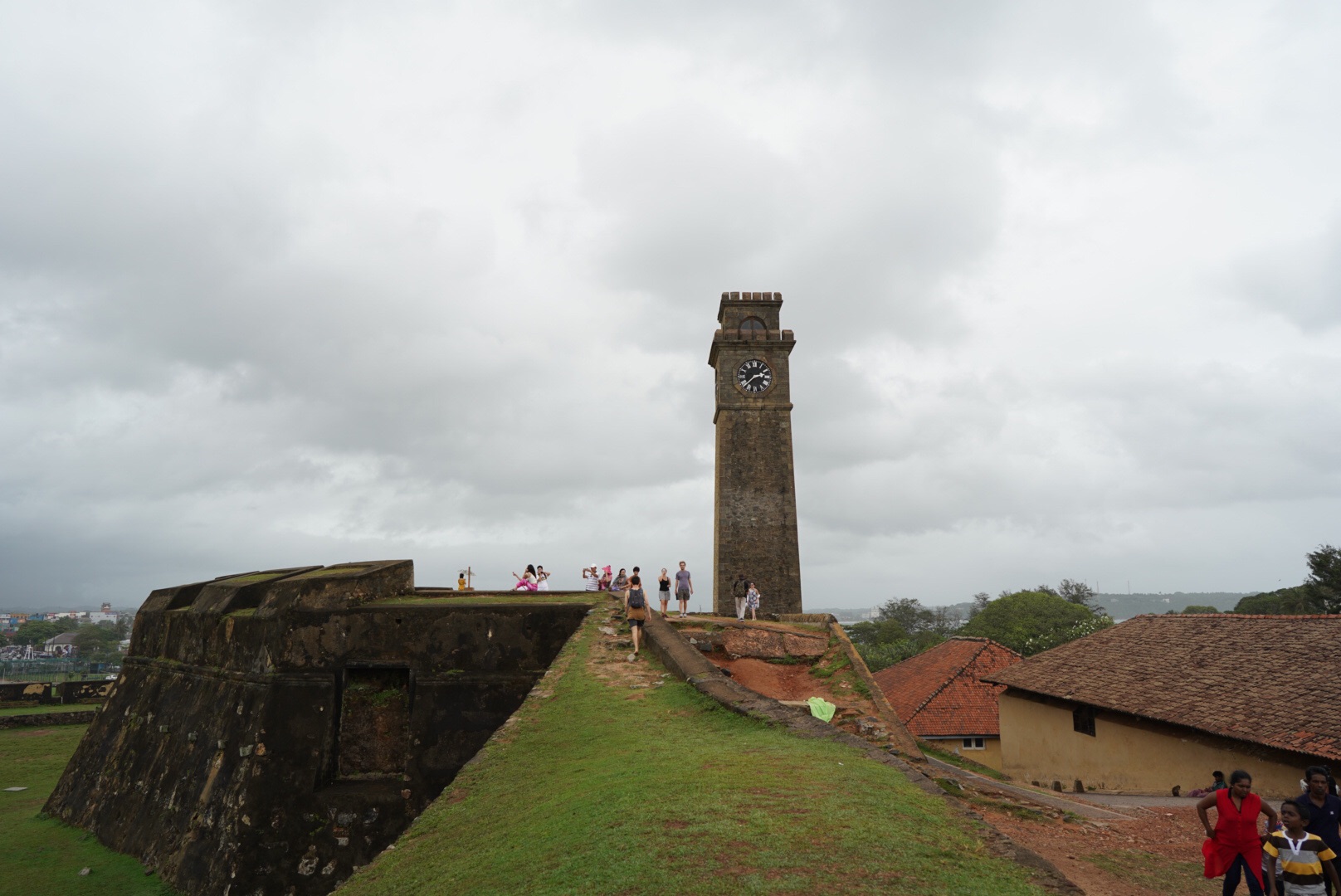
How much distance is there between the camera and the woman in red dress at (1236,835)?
5.64 metres

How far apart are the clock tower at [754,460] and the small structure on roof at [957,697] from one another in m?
5.43

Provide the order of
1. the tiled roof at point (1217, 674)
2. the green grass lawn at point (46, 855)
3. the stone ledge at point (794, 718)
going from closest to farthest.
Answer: the stone ledge at point (794, 718) → the green grass lawn at point (46, 855) → the tiled roof at point (1217, 674)

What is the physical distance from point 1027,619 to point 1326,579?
1784cm

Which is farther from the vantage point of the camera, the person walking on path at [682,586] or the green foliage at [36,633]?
the green foliage at [36,633]

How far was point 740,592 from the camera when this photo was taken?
23.2 meters

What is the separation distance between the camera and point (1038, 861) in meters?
4.42

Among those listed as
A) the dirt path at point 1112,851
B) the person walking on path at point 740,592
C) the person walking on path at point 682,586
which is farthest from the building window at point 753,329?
the dirt path at point 1112,851

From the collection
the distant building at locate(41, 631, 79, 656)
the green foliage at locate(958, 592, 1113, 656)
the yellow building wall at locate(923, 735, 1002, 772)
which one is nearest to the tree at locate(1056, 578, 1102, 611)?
the green foliage at locate(958, 592, 1113, 656)

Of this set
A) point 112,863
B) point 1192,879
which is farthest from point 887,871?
point 112,863

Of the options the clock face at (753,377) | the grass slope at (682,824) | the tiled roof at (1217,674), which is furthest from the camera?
the clock face at (753,377)

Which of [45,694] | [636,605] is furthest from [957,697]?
[45,694]

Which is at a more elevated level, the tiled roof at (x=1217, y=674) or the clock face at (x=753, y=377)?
the clock face at (x=753, y=377)

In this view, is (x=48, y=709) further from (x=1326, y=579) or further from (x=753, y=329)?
(x=1326, y=579)

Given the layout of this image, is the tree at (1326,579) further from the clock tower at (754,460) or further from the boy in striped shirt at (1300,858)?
the boy in striped shirt at (1300,858)
